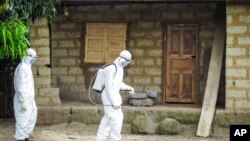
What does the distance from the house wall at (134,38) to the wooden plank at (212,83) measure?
0.41 metres

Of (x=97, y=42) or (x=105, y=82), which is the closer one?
(x=105, y=82)

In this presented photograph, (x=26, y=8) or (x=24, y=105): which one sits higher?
(x=26, y=8)

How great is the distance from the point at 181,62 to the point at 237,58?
1.64 meters

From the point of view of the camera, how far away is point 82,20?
1223 cm

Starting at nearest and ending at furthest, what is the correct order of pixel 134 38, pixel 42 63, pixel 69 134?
pixel 69 134 < pixel 42 63 < pixel 134 38

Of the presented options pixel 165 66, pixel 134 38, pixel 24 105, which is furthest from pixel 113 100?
pixel 134 38

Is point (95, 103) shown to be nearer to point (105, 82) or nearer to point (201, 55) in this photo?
point (201, 55)

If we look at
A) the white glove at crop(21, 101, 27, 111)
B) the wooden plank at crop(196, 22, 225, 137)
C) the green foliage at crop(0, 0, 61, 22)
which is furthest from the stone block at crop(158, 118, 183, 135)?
the green foliage at crop(0, 0, 61, 22)

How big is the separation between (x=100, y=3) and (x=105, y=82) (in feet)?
12.8

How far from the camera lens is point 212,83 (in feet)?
36.2

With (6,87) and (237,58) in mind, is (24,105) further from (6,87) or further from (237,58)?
(237,58)

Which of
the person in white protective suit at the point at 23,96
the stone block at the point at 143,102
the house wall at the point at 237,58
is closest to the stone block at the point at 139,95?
the stone block at the point at 143,102

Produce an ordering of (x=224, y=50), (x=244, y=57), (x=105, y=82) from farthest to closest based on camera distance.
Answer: (x=224, y=50) < (x=244, y=57) < (x=105, y=82)

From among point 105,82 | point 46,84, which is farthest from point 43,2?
point 46,84
